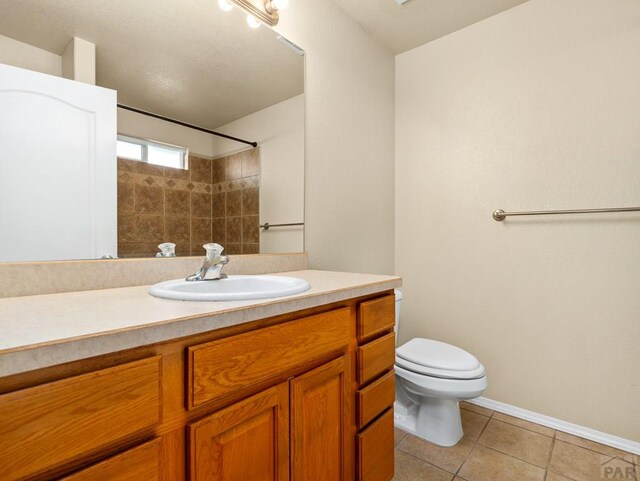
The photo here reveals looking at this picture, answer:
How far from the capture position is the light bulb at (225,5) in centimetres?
135

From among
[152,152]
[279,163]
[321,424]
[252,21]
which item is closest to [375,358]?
[321,424]

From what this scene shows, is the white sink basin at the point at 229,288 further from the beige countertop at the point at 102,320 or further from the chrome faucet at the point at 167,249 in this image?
the chrome faucet at the point at 167,249

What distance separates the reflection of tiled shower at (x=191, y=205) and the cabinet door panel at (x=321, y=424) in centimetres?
67

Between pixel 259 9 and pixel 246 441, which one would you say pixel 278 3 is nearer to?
pixel 259 9

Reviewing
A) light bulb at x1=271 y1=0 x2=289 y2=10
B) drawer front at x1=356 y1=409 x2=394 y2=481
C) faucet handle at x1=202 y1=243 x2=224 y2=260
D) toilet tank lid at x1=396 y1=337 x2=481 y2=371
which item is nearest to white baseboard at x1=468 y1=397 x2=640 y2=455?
toilet tank lid at x1=396 y1=337 x2=481 y2=371

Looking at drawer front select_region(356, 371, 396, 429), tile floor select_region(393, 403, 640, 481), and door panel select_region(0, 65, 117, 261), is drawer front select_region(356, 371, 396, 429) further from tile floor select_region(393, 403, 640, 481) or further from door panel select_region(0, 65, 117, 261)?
door panel select_region(0, 65, 117, 261)

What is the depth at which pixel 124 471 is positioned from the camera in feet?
1.86

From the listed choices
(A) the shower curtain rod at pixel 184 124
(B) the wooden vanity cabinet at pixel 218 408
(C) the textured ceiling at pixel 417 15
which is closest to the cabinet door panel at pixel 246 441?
(B) the wooden vanity cabinet at pixel 218 408

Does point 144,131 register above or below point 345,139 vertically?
below

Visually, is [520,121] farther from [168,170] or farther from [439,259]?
[168,170]

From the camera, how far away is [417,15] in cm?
192

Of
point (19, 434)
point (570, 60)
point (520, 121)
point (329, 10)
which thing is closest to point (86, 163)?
point (19, 434)

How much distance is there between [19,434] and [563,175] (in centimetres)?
222

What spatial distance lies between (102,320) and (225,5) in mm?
1370
